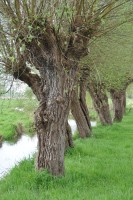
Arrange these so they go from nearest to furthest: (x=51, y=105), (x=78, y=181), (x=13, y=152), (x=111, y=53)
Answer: (x=78, y=181) < (x=51, y=105) < (x=111, y=53) < (x=13, y=152)

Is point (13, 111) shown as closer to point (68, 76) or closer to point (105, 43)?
point (105, 43)

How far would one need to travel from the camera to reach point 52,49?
8.81 metres

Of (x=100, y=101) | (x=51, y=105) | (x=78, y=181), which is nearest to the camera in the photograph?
(x=78, y=181)

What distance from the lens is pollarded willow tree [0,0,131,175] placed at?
27.5 ft

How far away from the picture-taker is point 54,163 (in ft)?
29.4

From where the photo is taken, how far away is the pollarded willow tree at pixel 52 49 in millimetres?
8375

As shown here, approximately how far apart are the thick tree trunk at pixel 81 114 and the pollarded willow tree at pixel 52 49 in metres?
7.99

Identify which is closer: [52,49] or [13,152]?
[52,49]

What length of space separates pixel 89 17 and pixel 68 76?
1.55 meters

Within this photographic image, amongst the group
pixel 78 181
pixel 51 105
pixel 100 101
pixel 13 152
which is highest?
pixel 100 101

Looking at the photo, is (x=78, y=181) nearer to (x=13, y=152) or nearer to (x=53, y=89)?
(x=53, y=89)

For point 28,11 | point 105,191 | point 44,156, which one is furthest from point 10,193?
point 28,11

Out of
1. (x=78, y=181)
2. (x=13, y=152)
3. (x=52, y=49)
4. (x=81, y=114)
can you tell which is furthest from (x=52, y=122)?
(x=13, y=152)

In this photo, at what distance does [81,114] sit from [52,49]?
375 inches
